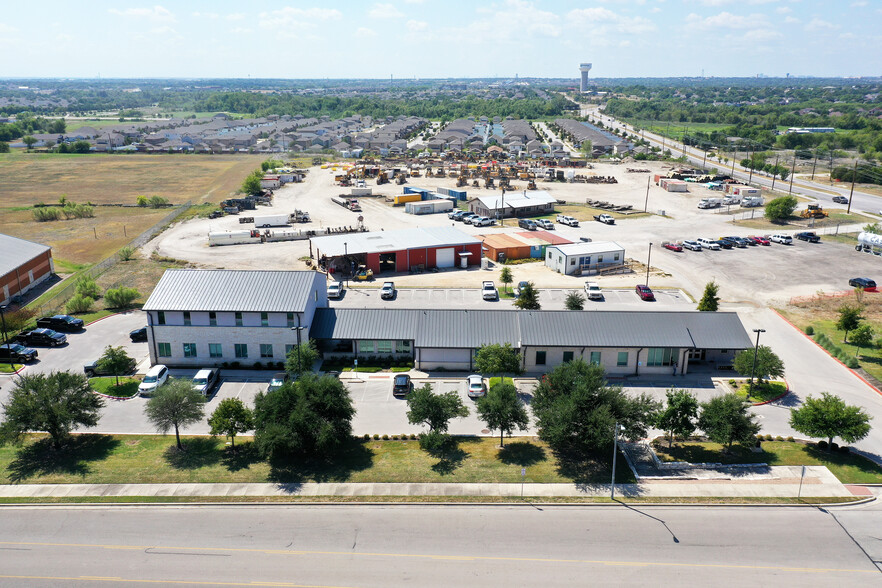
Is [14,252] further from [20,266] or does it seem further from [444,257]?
[444,257]

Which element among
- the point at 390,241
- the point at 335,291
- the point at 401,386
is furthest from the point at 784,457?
the point at 390,241

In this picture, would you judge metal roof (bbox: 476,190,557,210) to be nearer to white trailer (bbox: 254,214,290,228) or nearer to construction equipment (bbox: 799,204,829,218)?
white trailer (bbox: 254,214,290,228)

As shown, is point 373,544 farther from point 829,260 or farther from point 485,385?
point 829,260

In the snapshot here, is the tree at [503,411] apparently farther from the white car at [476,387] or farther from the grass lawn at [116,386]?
the grass lawn at [116,386]

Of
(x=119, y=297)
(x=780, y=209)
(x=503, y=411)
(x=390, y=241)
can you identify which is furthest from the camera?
(x=780, y=209)

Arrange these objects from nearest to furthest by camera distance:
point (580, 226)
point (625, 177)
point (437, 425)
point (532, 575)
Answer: point (532, 575) → point (437, 425) → point (580, 226) → point (625, 177)

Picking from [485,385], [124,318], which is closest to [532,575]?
[485,385]
